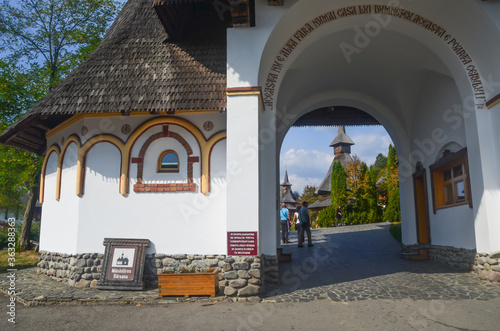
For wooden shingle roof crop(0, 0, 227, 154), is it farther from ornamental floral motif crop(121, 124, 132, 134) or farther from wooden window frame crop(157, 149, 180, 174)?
wooden window frame crop(157, 149, 180, 174)

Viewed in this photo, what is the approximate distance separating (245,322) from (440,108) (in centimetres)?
780

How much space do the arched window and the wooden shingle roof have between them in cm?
109

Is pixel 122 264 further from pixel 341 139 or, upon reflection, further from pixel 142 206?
pixel 341 139

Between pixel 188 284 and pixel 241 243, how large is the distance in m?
1.19

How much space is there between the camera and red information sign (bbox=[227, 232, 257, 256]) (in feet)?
23.0

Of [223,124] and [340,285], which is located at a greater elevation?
[223,124]

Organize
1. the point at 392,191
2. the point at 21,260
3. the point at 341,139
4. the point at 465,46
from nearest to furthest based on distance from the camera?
1. the point at 465,46
2. the point at 21,260
3. the point at 392,191
4. the point at 341,139

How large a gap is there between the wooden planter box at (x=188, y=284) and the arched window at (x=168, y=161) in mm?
2482

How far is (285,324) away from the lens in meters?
5.29

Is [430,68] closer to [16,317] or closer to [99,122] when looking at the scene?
[99,122]

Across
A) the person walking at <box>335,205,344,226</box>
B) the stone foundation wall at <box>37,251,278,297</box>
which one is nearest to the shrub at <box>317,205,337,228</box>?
the person walking at <box>335,205,344,226</box>

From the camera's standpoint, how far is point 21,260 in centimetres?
1280

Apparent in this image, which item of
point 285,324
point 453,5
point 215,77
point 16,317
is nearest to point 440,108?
point 453,5

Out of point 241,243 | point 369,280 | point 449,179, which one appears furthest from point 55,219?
point 449,179
